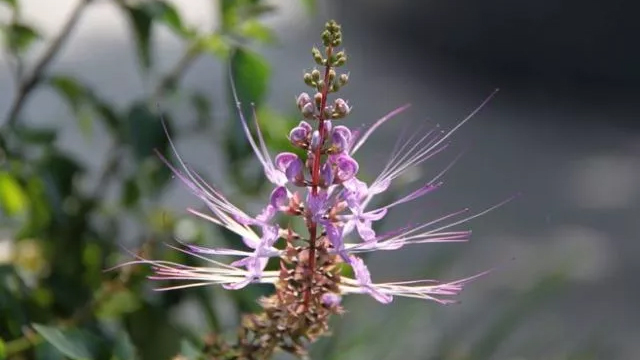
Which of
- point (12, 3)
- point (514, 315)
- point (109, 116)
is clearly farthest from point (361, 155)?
point (12, 3)

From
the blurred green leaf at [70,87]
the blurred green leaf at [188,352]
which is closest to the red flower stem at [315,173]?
the blurred green leaf at [188,352]

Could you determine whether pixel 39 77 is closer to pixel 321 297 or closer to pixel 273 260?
pixel 273 260

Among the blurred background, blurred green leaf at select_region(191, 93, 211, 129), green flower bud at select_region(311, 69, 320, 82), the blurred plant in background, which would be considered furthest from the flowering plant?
blurred green leaf at select_region(191, 93, 211, 129)

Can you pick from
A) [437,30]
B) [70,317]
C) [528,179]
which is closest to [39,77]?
[70,317]

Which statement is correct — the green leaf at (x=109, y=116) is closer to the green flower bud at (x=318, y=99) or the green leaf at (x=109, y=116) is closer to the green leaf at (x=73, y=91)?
the green leaf at (x=73, y=91)

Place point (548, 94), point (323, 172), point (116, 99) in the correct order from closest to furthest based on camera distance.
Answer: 1. point (323, 172)
2. point (116, 99)
3. point (548, 94)

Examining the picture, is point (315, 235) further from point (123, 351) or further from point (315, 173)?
point (123, 351)

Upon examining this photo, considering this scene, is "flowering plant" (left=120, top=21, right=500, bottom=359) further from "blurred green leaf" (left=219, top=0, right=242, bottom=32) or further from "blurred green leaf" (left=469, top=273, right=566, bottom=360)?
"blurred green leaf" (left=469, top=273, right=566, bottom=360)
